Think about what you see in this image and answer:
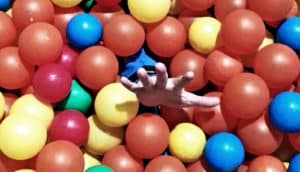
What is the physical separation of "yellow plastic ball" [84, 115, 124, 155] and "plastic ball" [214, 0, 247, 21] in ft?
1.00

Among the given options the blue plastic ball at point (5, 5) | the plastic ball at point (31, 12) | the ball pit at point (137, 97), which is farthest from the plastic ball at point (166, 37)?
the blue plastic ball at point (5, 5)

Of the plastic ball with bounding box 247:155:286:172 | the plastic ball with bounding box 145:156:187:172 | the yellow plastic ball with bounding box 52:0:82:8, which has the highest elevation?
the yellow plastic ball with bounding box 52:0:82:8

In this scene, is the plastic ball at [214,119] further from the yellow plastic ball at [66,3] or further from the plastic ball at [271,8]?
the yellow plastic ball at [66,3]

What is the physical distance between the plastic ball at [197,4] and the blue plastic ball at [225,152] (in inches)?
10.0

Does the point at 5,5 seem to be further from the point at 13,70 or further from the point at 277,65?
the point at 277,65

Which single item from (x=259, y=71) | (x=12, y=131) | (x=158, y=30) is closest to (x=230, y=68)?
(x=259, y=71)

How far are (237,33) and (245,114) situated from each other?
15 centimetres

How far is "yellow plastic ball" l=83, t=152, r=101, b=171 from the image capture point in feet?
3.66

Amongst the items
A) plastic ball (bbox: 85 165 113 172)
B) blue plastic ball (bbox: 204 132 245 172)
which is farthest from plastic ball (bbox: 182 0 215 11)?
plastic ball (bbox: 85 165 113 172)

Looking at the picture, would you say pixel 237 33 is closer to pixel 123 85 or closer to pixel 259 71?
pixel 259 71

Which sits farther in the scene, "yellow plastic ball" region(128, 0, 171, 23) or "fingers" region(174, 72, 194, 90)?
"yellow plastic ball" region(128, 0, 171, 23)

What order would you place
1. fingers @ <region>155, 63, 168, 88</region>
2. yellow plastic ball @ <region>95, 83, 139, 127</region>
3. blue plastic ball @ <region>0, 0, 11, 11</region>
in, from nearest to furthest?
fingers @ <region>155, 63, 168, 88</region> < yellow plastic ball @ <region>95, 83, 139, 127</region> < blue plastic ball @ <region>0, 0, 11, 11</region>

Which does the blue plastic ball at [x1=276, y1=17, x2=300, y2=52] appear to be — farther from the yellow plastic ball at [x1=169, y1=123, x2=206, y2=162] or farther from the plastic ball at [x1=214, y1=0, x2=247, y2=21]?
the yellow plastic ball at [x1=169, y1=123, x2=206, y2=162]

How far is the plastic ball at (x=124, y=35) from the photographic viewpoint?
3.67ft
